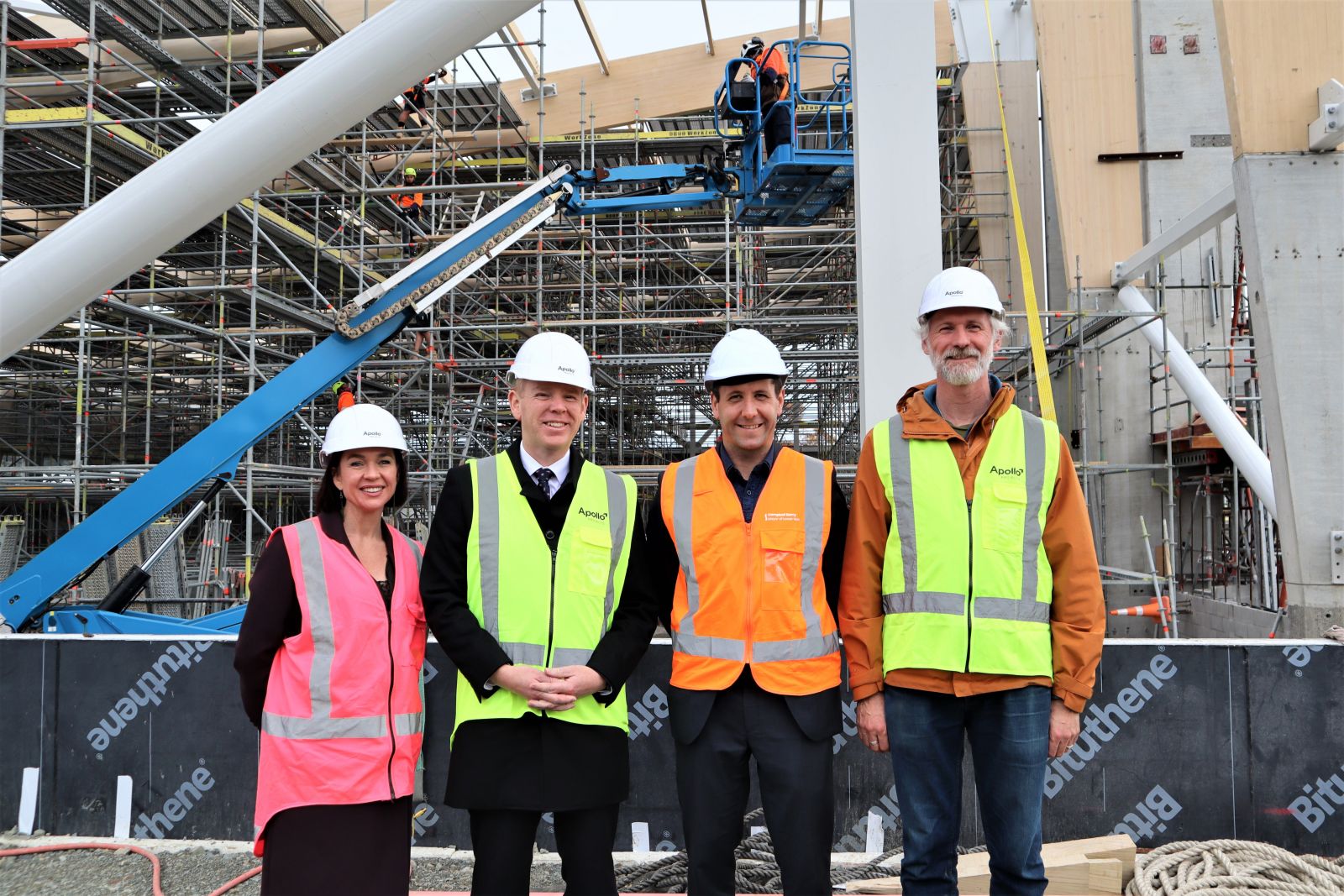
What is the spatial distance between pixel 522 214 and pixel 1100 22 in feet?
29.7

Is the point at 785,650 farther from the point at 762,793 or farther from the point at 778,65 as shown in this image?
the point at 778,65

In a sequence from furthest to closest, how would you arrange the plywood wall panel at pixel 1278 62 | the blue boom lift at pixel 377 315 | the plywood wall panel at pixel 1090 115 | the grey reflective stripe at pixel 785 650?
1. the plywood wall panel at pixel 1090 115
2. the blue boom lift at pixel 377 315
3. the plywood wall panel at pixel 1278 62
4. the grey reflective stripe at pixel 785 650

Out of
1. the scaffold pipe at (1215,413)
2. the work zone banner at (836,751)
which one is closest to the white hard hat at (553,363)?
the work zone banner at (836,751)

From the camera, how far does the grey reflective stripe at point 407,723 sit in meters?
2.88

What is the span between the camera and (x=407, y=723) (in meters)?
2.92

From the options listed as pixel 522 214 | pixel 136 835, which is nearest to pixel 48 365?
pixel 522 214

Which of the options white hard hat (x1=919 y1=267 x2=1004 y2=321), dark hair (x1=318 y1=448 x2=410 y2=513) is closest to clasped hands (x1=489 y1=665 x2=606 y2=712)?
dark hair (x1=318 y1=448 x2=410 y2=513)

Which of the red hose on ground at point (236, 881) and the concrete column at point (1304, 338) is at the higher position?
the concrete column at point (1304, 338)

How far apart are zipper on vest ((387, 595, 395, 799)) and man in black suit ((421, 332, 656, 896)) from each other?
0.16 meters

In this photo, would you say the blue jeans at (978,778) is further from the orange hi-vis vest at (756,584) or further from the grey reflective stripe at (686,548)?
the grey reflective stripe at (686,548)

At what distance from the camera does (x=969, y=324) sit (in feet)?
9.68

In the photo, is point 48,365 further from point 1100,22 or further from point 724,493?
point 1100,22

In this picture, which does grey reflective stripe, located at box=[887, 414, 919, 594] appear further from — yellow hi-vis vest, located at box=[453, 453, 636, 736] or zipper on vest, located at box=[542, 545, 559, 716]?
zipper on vest, located at box=[542, 545, 559, 716]

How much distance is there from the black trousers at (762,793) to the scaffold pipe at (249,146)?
355 centimetres
